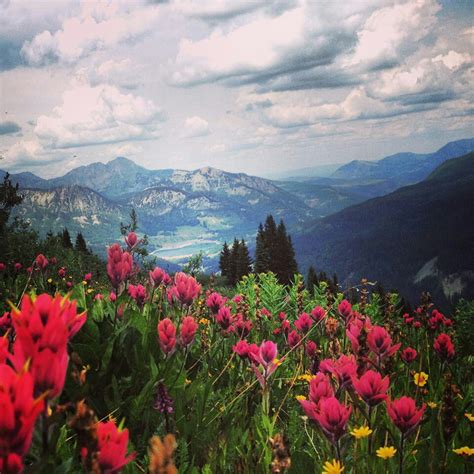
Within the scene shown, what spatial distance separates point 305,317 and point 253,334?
7.02 feet

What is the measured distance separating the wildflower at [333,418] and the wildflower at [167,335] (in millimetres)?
1107

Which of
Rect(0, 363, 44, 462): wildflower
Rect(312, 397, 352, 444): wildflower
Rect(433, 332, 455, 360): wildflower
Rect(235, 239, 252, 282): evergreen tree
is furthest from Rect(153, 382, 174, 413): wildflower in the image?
Rect(235, 239, 252, 282): evergreen tree

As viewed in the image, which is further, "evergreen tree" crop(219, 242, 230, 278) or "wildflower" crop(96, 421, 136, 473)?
"evergreen tree" crop(219, 242, 230, 278)

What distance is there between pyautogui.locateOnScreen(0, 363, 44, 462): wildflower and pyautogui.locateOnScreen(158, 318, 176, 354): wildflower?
5.66 feet

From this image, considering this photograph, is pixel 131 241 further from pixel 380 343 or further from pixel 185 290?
pixel 380 343

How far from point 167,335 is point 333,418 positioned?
3.94 feet

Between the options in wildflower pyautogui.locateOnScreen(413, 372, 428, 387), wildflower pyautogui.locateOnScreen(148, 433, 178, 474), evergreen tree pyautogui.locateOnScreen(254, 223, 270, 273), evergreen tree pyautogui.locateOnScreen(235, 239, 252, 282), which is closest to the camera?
wildflower pyautogui.locateOnScreen(148, 433, 178, 474)

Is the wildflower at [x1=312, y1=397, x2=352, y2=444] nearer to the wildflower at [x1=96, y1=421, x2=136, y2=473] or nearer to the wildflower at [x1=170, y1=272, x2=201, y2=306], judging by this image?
the wildflower at [x1=96, y1=421, x2=136, y2=473]

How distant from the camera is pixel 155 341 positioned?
3.56 metres

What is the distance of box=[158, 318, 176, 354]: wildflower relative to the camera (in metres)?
2.63

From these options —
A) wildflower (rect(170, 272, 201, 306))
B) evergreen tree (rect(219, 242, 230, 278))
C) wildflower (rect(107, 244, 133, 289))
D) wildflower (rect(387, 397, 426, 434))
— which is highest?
wildflower (rect(107, 244, 133, 289))

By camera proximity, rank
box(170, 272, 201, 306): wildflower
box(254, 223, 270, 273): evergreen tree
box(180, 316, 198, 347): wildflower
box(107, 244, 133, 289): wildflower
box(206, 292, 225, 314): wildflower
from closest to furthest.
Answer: box(180, 316, 198, 347): wildflower, box(107, 244, 133, 289): wildflower, box(170, 272, 201, 306): wildflower, box(206, 292, 225, 314): wildflower, box(254, 223, 270, 273): evergreen tree

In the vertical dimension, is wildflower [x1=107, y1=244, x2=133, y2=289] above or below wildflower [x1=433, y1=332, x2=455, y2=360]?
above

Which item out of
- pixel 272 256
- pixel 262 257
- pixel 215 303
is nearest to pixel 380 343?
pixel 215 303
